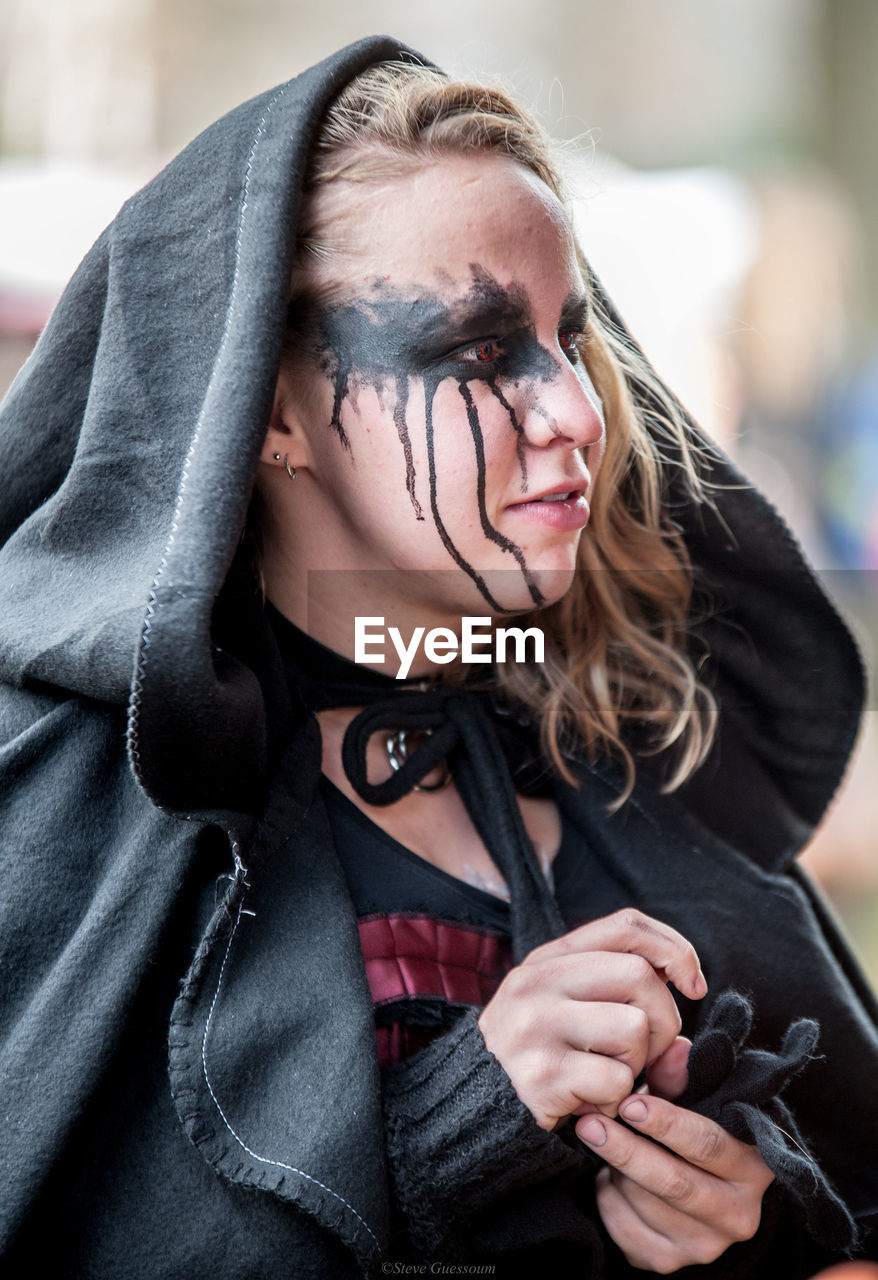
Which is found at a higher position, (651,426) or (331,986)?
(651,426)

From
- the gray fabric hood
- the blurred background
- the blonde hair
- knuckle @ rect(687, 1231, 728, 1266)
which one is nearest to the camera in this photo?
the gray fabric hood

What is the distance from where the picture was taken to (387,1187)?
73 centimetres

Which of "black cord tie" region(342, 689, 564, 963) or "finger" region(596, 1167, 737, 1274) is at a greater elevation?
"black cord tie" region(342, 689, 564, 963)

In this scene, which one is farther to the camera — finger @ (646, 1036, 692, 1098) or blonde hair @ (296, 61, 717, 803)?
blonde hair @ (296, 61, 717, 803)

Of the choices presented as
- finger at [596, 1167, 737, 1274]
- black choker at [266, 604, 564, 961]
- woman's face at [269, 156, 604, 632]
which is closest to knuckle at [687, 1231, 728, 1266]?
finger at [596, 1167, 737, 1274]

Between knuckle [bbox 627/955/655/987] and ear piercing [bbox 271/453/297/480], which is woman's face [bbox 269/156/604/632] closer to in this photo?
ear piercing [bbox 271/453/297/480]

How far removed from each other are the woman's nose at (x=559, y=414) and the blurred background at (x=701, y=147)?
1171 mm

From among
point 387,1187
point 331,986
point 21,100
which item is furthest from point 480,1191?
point 21,100

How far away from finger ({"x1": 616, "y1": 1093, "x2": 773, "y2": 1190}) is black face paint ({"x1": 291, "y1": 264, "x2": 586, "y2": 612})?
1.20 feet

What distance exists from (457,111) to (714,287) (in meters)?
1.72

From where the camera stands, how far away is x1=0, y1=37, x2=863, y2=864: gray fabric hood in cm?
69

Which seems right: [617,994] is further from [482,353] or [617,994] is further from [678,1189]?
[482,353]

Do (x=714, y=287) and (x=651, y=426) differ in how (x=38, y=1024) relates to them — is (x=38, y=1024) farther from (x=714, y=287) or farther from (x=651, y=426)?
(x=714, y=287)

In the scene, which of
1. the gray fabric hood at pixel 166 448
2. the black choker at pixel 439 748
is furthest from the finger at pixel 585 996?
the gray fabric hood at pixel 166 448
